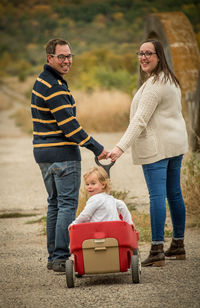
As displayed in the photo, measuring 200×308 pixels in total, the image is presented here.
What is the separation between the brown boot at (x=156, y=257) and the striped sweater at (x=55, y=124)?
0.90 metres

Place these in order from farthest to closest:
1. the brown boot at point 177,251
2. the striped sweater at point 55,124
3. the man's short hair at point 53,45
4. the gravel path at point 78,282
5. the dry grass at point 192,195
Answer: the dry grass at point 192,195 → the brown boot at point 177,251 → the man's short hair at point 53,45 → the striped sweater at point 55,124 → the gravel path at point 78,282

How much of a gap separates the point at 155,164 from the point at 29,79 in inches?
2864

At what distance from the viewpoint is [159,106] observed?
455 centimetres

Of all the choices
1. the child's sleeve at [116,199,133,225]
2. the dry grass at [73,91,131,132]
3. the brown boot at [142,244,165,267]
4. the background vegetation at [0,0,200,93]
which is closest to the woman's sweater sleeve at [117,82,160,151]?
the child's sleeve at [116,199,133,225]

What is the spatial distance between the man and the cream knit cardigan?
29cm

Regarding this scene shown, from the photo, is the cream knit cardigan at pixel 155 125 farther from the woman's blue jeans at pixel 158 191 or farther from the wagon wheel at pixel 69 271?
the wagon wheel at pixel 69 271

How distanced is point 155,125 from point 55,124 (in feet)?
2.59

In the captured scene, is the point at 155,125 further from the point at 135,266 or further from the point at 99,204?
the point at 135,266

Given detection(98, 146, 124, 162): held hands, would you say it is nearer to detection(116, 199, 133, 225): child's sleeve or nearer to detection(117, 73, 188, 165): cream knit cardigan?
detection(117, 73, 188, 165): cream knit cardigan

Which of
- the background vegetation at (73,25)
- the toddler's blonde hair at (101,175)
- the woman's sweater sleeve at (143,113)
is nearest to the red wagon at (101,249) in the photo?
the toddler's blonde hair at (101,175)

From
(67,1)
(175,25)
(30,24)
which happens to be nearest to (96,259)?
(175,25)

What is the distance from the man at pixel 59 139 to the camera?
445 cm

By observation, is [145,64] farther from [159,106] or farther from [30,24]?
[30,24]

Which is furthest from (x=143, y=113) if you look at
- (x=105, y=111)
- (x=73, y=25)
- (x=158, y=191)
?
(x=73, y=25)
